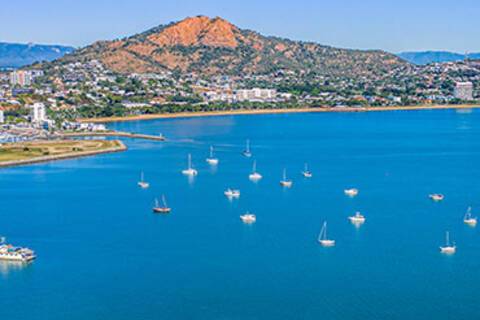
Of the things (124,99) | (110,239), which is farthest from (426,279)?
(124,99)

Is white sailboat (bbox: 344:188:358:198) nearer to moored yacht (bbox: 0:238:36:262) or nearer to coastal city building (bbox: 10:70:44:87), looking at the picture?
moored yacht (bbox: 0:238:36:262)

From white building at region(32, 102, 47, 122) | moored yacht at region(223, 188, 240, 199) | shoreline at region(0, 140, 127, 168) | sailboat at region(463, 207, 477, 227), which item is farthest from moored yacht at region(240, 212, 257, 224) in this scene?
white building at region(32, 102, 47, 122)

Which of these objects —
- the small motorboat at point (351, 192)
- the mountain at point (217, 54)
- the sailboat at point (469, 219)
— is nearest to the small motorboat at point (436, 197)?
the sailboat at point (469, 219)

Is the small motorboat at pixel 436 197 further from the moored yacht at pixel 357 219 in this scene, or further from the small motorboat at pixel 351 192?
the moored yacht at pixel 357 219

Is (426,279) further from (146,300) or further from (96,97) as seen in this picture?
(96,97)

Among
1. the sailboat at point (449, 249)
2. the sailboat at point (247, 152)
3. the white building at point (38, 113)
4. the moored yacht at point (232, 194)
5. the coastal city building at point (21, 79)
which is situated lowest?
the sailboat at point (449, 249)

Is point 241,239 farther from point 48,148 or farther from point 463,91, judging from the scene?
point 463,91
